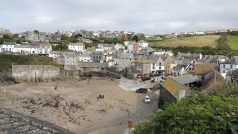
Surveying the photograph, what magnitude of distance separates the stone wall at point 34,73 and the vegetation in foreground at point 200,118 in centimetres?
5075

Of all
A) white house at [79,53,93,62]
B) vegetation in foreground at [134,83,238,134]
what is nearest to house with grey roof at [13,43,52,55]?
white house at [79,53,93,62]

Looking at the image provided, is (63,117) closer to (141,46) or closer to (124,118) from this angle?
(124,118)

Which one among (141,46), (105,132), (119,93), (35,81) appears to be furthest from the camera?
(141,46)

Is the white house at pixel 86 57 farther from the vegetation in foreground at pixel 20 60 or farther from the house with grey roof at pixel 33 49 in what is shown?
the house with grey roof at pixel 33 49

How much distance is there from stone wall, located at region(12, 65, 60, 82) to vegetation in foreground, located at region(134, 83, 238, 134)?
1998 inches

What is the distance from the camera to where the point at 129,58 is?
74.2 meters

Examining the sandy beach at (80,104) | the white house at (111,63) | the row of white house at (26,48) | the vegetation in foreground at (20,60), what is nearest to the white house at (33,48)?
the row of white house at (26,48)

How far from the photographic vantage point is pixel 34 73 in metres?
57.7

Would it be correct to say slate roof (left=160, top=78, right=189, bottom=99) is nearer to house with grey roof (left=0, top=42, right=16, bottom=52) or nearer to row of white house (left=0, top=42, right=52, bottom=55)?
row of white house (left=0, top=42, right=52, bottom=55)

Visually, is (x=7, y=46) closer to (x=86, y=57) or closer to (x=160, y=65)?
(x=86, y=57)

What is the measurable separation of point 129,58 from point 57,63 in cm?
1284

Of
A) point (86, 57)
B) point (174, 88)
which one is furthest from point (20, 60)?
point (174, 88)

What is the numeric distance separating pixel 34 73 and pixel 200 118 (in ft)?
173

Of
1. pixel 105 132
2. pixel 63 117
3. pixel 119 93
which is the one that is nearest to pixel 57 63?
pixel 119 93
